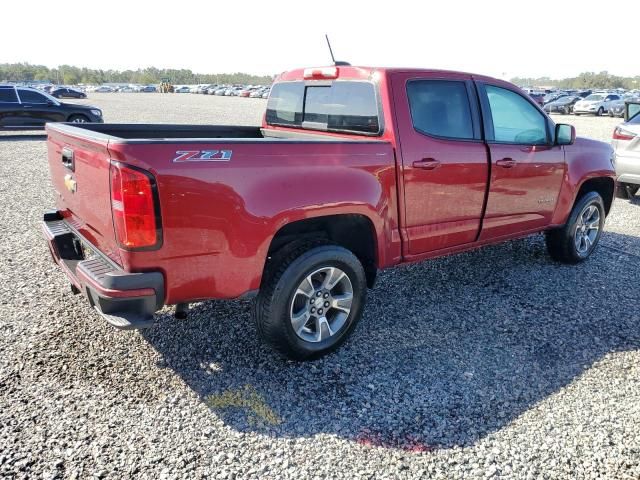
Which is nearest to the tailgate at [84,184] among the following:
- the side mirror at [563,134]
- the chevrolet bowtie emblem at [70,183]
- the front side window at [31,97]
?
the chevrolet bowtie emblem at [70,183]

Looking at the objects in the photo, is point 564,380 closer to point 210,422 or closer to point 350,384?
point 350,384

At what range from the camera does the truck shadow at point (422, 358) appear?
2889 millimetres

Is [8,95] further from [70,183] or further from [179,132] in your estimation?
[70,183]

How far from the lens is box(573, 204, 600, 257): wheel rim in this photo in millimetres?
5453

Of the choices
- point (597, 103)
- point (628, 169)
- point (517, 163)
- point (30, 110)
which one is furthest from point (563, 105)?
point (517, 163)

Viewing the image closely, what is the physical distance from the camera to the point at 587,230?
5609mm

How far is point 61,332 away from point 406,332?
2.55 m

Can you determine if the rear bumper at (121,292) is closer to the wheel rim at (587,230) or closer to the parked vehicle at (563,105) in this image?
the wheel rim at (587,230)

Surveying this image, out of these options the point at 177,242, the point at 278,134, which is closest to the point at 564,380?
the point at 177,242

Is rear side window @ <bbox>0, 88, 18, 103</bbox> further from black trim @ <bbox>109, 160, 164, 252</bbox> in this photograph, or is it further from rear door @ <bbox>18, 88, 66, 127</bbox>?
black trim @ <bbox>109, 160, 164, 252</bbox>

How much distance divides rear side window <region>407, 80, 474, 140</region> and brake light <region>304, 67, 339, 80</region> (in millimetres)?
658

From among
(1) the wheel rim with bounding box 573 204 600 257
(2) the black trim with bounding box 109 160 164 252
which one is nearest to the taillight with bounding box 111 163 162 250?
(2) the black trim with bounding box 109 160 164 252

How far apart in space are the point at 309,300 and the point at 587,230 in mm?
3820

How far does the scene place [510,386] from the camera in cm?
324
